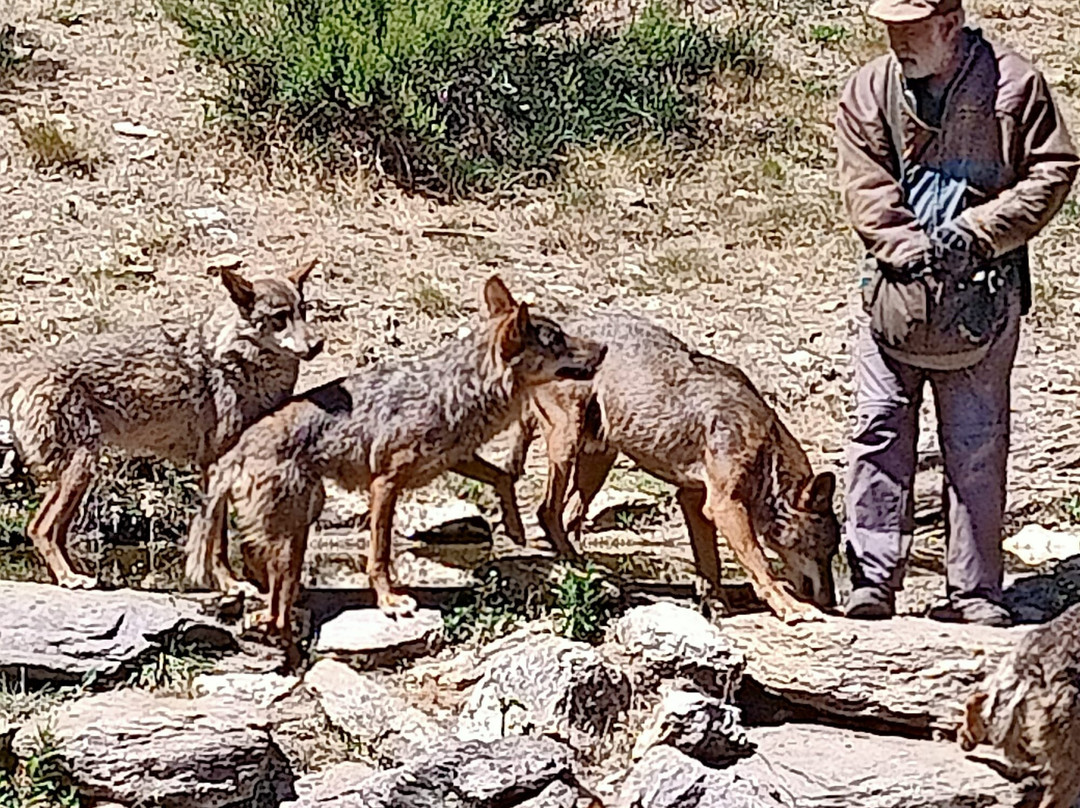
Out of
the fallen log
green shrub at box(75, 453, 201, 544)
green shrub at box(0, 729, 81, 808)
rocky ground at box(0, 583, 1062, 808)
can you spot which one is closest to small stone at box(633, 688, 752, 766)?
rocky ground at box(0, 583, 1062, 808)

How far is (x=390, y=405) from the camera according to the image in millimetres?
8227

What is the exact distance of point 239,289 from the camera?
8797 mm

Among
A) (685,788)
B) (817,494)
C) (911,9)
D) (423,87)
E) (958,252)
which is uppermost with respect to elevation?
(911,9)

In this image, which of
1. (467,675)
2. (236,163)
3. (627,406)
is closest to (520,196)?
(236,163)

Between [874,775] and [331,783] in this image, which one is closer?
[331,783]

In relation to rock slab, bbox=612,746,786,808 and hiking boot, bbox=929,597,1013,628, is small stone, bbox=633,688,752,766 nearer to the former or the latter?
rock slab, bbox=612,746,786,808

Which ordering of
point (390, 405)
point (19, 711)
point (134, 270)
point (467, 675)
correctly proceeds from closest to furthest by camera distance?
point (19, 711) → point (467, 675) → point (390, 405) → point (134, 270)

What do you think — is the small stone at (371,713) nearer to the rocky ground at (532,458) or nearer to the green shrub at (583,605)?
the rocky ground at (532,458)

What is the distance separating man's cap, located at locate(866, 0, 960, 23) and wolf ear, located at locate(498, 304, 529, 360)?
2.00 meters

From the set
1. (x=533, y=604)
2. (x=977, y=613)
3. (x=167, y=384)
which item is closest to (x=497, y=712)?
(x=533, y=604)

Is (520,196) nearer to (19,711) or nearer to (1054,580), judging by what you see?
(1054,580)

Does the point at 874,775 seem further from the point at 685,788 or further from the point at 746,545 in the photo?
the point at 746,545

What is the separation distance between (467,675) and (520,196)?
7.54 m

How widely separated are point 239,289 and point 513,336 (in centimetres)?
134
